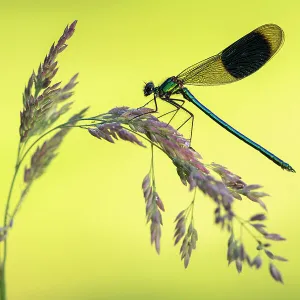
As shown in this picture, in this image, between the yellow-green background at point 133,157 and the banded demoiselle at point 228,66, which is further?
the yellow-green background at point 133,157

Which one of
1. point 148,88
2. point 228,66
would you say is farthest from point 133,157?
point 148,88

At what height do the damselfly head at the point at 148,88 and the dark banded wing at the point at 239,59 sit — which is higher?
the dark banded wing at the point at 239,59

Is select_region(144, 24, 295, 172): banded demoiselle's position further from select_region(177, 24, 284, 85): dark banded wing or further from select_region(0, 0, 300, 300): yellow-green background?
select_region(0, 0, 300, 300): yellow-green background

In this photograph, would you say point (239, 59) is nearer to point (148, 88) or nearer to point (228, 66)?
point (228, 66)

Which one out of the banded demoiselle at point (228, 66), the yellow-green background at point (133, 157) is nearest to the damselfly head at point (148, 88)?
the banded demoiselle at point (228, 66)

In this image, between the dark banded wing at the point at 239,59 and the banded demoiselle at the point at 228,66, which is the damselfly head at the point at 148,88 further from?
the dark banded wing at the point at 239,59

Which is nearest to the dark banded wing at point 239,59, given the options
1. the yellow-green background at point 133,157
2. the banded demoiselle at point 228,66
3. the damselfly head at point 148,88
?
the banded demoiselle at point 228,66

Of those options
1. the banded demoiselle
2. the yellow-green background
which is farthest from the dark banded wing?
the yellow-green background

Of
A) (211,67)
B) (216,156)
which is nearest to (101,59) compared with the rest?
(216,156)
